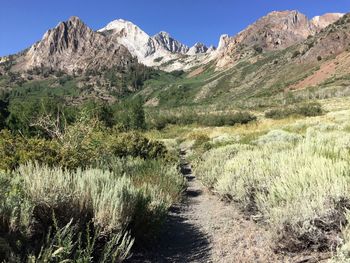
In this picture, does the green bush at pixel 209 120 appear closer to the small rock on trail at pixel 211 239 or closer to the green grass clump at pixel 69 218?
the small rock on trail at pixel 211 239

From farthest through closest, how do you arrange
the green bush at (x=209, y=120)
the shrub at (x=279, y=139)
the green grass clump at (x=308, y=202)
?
the green bush at (x=209, y=120) < the shrub at (x=279, y=139) < the green grass clump at (x=308, y=202)

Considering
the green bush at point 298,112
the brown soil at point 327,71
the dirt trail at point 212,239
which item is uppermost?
the brown soil at point 327,71

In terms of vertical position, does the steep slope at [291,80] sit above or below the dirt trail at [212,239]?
above

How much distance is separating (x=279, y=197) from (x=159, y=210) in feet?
6.45

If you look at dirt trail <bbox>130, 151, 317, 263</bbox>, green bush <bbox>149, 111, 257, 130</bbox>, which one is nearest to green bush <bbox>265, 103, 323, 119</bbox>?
green bush <bbox>149, 111, 257, 130</bbox>

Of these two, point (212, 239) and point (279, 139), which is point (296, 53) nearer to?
point (279, 139)

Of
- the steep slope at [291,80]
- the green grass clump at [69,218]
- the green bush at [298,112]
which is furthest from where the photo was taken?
the steep slope at [291,80]

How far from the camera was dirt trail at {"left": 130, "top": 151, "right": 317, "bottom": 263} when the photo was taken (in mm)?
4777

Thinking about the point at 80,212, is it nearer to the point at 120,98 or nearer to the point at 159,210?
the point at 159,210

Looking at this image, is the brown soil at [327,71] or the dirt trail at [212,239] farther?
the brown soil at [327,71]

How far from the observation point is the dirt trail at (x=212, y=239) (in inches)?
188

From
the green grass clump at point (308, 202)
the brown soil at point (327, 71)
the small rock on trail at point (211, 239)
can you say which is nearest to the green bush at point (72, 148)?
the small rock on trail at point (211, 239)

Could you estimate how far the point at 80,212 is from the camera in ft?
14.9

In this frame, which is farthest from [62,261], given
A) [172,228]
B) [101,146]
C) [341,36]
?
[341,36]
